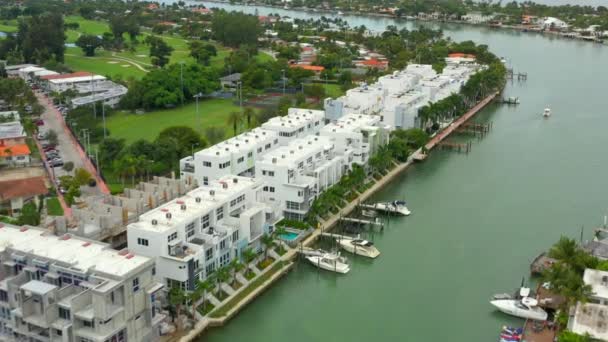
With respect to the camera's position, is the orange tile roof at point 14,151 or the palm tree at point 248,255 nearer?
the palm tree at point 248,255

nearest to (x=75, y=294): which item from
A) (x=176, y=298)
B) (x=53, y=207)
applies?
(x=176, y=298)

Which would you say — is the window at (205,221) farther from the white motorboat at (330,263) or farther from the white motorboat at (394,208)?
the white motorboat at (394,208)

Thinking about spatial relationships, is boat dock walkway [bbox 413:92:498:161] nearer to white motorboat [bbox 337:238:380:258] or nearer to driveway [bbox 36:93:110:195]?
white motorboat [bbox 337:238:380:258]

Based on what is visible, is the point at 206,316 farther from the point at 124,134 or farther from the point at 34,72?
the point at 34,72

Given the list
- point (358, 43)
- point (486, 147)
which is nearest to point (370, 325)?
point (486, 147)

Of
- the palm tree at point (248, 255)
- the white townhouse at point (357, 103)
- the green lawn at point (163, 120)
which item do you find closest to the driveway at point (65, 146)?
the green lawn at point (163, 120)

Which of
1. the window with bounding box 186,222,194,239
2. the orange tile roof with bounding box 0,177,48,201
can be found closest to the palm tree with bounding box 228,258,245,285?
the window with bounding box 186,222,194,239

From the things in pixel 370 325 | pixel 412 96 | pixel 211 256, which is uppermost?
pixel 412 96
